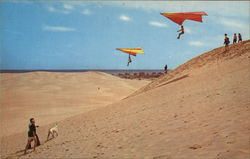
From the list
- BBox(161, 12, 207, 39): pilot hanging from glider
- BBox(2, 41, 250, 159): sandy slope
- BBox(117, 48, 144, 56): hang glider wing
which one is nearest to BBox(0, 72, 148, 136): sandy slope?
BBox(117, 48, 144, 56): hang glider wing

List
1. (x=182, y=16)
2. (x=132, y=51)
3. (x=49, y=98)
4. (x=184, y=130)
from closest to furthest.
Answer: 1. (x=184, y=130)
2. (x=182, y=16)
3. (x=132, y=51)
4. (x=49, y=98)

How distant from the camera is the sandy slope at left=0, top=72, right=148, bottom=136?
22.2m

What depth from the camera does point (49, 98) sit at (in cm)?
3067

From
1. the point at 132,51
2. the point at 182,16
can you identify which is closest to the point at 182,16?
the point at 182,16

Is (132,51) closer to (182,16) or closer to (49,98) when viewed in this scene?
(182,16)

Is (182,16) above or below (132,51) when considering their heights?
above

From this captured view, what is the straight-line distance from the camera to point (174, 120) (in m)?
9.10

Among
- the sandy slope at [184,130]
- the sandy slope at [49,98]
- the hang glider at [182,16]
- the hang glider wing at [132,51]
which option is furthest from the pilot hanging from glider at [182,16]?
the sandy slope at [49,98]

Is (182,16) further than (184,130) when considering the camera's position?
Yes

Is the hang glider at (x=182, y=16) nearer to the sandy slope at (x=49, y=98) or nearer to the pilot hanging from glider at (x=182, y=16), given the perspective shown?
the pilot hanging from glider at (x=182, y=16)

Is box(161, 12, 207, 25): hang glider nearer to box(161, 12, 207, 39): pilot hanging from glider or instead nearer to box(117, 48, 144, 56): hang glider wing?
box(161, 12, 207, 39): pilot hanging from glider

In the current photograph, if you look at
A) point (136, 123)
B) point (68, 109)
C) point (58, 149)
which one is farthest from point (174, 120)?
point (68, 109)

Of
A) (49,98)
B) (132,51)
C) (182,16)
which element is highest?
(182,16)

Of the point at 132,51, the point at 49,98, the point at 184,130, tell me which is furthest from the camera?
the point at 49,98
